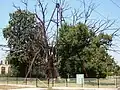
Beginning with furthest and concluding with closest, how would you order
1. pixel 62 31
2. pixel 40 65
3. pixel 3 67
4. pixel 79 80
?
pixel 3 67 < pixel 40 65 < pixel 62 31 < pixel 79 80

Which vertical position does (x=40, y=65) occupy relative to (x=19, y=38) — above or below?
below

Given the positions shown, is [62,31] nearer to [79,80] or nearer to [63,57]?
[63,57]

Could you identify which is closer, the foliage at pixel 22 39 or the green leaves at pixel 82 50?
the green leaves at pixel 82 50

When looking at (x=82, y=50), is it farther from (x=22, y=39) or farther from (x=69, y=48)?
(x=22, y=39)

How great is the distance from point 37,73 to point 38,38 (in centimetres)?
1198

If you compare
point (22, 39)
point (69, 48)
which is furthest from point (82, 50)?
point (22, 39)

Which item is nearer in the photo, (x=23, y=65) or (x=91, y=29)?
(x=91, y=29)

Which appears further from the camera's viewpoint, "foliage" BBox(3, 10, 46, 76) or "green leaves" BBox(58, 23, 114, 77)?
"foliage" BBox(3, 10, 46, 76)

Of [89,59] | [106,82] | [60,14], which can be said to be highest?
[60,14]

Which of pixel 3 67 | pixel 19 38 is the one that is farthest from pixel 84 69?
pixel 3 67

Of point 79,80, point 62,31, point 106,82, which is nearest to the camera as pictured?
point 79,80

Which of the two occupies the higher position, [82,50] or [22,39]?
[22,39]

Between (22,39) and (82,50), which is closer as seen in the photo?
(82,50)

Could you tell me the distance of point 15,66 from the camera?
71875 mm
